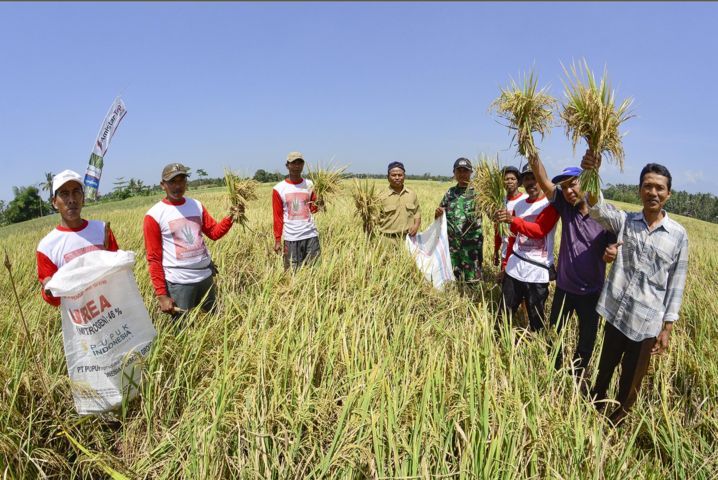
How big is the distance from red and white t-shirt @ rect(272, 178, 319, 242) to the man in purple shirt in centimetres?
245

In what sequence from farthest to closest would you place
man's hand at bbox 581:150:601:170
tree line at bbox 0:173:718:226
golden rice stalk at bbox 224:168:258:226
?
tree line at bbox 0:173:718:226, golden rice stalk at bbox 224:168:258:226, man's hand at bbox 581:150:601:170

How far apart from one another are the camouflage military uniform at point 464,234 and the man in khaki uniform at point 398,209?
442mm

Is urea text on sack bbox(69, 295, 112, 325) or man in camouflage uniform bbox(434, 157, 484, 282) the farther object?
man in camouflage uniform bbox(434, 157, 484, 282)

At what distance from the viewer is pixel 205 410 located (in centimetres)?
183

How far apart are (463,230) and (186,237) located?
2.85 meters

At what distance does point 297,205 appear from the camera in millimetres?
4035

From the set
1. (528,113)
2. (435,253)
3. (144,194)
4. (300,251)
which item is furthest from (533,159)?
(144,194)

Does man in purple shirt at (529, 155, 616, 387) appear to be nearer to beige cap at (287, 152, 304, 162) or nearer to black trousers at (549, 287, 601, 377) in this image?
black trousers at (549, 287, 601, 377)

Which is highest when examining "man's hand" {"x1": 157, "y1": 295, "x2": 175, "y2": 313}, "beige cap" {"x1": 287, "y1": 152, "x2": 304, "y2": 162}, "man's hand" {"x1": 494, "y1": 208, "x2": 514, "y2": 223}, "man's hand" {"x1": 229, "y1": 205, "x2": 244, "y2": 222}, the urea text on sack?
"beige cap" {"x1": 287, "y1": 152, "x2": 304, "y2": 162}

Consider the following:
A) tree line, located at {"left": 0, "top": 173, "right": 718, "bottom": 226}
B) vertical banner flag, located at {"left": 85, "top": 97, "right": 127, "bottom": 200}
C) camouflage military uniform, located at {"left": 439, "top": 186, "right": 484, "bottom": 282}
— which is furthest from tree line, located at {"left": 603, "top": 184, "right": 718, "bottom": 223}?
vertical banner flag, located at {"left": 85, "top": 97, "right": 127, "bottom": 200}

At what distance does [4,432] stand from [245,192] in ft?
8.58

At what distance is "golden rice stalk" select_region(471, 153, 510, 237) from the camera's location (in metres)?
3.02

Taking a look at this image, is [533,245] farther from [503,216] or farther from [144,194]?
[144,194]

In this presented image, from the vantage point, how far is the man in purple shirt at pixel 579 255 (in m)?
2.44
